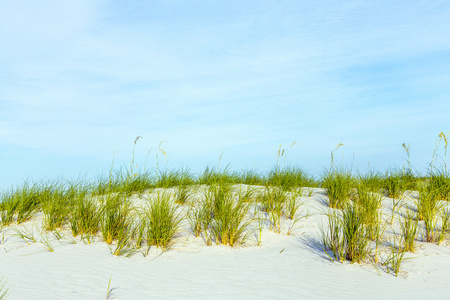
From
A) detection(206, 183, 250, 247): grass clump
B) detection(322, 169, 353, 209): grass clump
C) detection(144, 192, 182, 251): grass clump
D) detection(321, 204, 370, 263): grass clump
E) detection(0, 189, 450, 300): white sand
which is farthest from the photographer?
detection(322, 169, 353, 209): grass clump

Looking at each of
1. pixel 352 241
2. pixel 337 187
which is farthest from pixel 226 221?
pixel 337 187

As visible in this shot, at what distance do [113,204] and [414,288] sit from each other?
12.8 feet

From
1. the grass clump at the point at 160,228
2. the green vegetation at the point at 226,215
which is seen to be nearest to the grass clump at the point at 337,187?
the green vegetation at the point at 226,215

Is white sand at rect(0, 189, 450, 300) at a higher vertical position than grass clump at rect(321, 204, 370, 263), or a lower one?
lower

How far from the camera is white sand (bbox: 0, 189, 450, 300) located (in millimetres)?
3680

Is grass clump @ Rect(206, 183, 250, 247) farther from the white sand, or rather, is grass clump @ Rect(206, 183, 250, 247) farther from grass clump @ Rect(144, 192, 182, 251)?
grass clump @ Rect(144, 192, 182, 251)

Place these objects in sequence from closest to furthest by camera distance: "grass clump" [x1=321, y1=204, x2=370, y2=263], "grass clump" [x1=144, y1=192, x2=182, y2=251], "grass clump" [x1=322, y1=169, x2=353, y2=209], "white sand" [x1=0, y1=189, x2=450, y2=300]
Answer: "white sand" [x1=0, y1=189, x2=450, y2=300] < "grass clump" [x1=321, y1=204, x2=370, y2=263] < "grass clump" [x1=144, y1=192, x2=182, y2=251] < "grass clump" [x1=322, y1=169, x2=353, y2=209]

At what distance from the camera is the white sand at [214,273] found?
12.1 ft

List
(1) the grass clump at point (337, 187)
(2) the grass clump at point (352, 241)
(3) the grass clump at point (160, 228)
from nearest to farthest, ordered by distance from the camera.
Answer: (2) the grass clump at point (352, 241) → (3) the grass clump at point (160, 228) → (1) the grass clump at point (337, 187)

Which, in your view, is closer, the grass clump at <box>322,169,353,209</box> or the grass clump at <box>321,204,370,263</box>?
the grass clump at <box>321,204,370,263</box>

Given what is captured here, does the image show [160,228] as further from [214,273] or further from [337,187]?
[337,187]

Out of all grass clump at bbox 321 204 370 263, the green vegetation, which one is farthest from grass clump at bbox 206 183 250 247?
grass clump at bbox 321 204 370 263

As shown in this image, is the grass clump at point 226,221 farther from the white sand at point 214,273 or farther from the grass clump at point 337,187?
the grass clump at point 337,187

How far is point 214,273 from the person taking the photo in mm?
4148
